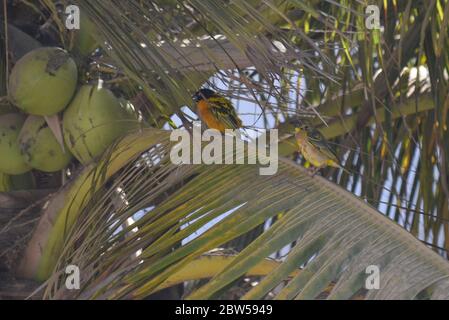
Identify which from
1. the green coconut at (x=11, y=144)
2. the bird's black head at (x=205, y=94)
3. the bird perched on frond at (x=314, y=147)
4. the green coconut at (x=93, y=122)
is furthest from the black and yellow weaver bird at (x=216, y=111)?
the green coconut at (x=11, y=144)

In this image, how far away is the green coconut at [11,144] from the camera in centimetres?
342

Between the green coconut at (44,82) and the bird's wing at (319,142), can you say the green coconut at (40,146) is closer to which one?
the green coconut at (44,82)

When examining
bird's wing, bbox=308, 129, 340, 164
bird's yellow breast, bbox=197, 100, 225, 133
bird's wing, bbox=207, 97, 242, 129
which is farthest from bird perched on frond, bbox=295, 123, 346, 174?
bird's yellow breast, bbox=197, 100, 225, 133

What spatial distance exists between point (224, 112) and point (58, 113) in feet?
3.34

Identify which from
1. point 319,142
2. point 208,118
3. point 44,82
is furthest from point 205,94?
point 44,82

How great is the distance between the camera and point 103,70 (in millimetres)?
3496

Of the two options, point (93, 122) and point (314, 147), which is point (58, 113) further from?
point (314, 147)

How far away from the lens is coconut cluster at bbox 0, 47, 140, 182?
3.25 m

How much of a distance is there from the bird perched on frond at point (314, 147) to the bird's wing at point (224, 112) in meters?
0.27

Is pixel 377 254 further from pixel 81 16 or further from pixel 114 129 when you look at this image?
pixel 81 16

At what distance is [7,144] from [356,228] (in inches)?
55.2

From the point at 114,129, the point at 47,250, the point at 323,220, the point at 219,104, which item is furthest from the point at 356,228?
the point at 219,104

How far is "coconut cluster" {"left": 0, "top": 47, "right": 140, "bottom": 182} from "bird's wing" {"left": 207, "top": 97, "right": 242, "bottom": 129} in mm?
768

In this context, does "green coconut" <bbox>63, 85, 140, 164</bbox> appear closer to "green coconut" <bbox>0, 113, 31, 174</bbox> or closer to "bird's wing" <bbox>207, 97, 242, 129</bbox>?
"green coconut" <bbox>0, 113, 31, 174</bbox>
